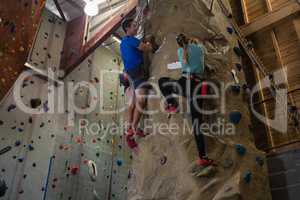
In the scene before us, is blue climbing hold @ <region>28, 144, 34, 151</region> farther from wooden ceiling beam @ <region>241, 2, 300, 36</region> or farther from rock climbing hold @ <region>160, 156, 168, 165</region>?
wooden ceiling beam @ <region>241, 2, 300, 36</region>

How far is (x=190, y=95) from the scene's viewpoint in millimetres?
2930

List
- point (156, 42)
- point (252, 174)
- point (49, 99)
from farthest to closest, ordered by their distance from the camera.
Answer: point (49, 99)
point (156, 42)
point (252, 174)

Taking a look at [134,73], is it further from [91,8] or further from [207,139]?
[91,8]

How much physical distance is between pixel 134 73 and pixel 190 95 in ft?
3.28

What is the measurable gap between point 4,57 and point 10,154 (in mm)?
1692

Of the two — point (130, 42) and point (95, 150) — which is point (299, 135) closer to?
point (130, 42)

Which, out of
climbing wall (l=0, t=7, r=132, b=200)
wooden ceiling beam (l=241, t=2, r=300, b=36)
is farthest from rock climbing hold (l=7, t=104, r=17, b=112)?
wooden ceiling beam (l=241, t=2, r=300, b=36)

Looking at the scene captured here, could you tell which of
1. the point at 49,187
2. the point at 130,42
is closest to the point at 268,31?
the point at 130,42

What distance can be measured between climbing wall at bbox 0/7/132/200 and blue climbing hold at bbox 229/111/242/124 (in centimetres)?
157

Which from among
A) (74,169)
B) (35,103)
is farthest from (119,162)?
(35,103)

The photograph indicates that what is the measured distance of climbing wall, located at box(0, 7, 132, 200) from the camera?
4211 mm

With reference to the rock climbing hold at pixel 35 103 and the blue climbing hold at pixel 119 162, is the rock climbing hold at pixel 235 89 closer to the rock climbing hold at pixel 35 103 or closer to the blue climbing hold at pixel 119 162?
the blue climbing hold at pixel 119 162

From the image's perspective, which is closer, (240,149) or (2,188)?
(240,149)

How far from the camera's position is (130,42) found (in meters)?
3.59
